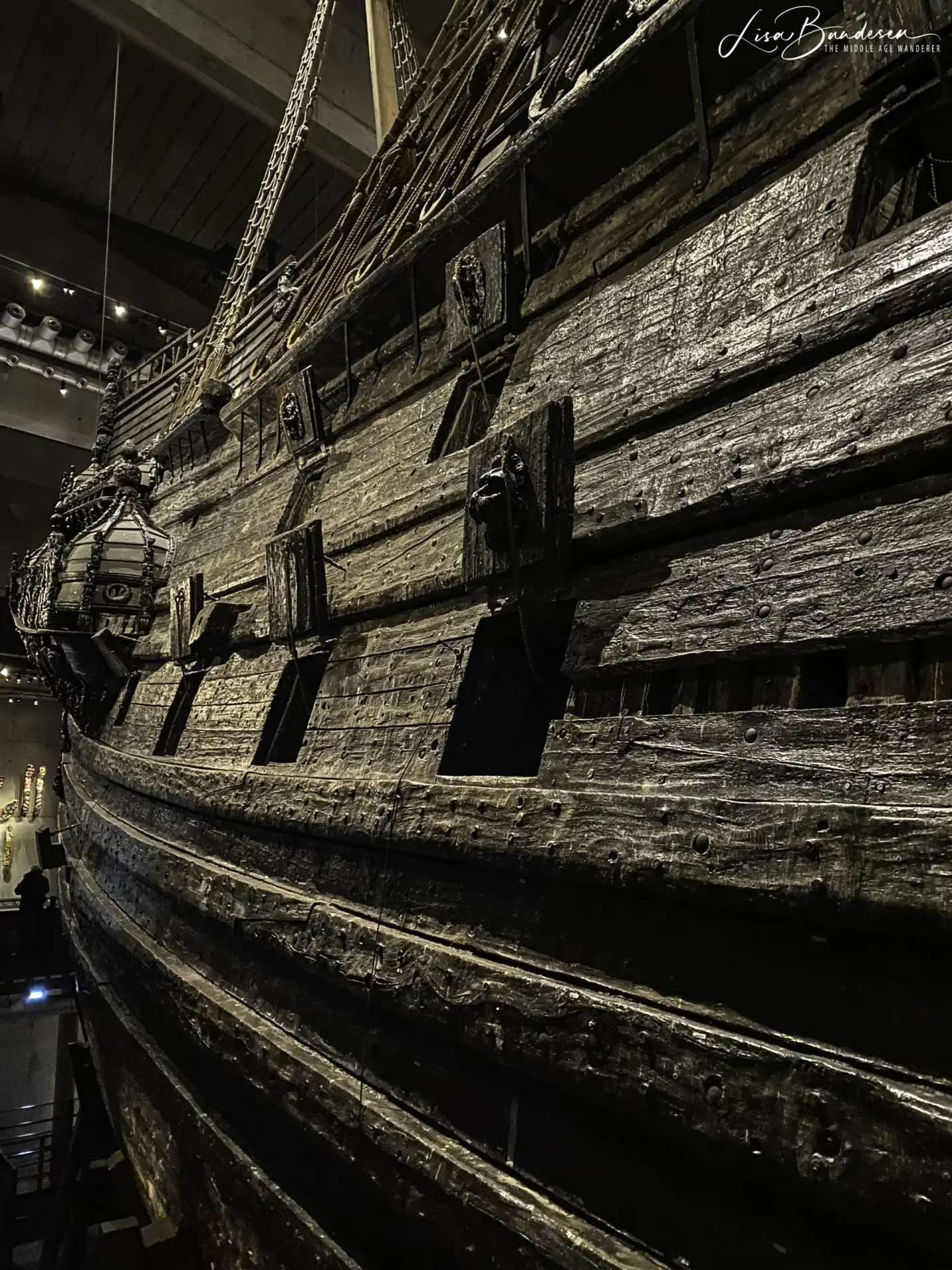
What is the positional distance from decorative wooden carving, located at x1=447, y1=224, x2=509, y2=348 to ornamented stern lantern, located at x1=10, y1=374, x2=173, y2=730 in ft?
7.58

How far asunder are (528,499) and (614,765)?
738 millimetres

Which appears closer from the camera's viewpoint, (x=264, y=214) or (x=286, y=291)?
(x=286, y=291)

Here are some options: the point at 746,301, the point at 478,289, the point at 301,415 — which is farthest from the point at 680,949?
the point at 301,415

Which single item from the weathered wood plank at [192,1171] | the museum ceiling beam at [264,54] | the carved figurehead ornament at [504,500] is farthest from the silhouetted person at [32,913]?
the museum ceiling beam at [264,54]

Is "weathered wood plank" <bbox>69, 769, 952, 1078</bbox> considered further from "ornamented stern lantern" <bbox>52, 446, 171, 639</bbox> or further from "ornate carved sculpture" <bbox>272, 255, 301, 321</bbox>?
"ornate carved sculpture" <bbox>272, 255, 301, 321</bbox>

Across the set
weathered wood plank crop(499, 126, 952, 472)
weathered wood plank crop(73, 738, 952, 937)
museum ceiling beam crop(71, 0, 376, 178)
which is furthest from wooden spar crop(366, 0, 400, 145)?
weathered wood plank crop(73, 738, 952, 937)

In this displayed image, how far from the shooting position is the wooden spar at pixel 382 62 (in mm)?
5500

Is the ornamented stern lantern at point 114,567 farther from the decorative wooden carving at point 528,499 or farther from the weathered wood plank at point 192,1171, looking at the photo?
the decorative wooden carving at point 528,499

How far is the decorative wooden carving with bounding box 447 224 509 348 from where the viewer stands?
249 cm

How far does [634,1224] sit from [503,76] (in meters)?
3.77

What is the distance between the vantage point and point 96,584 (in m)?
3.88

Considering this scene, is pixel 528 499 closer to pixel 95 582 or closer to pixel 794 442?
pixel 794 442

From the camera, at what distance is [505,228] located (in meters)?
2.51

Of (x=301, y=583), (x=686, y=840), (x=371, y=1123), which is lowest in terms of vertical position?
(x=371, y=1123)
